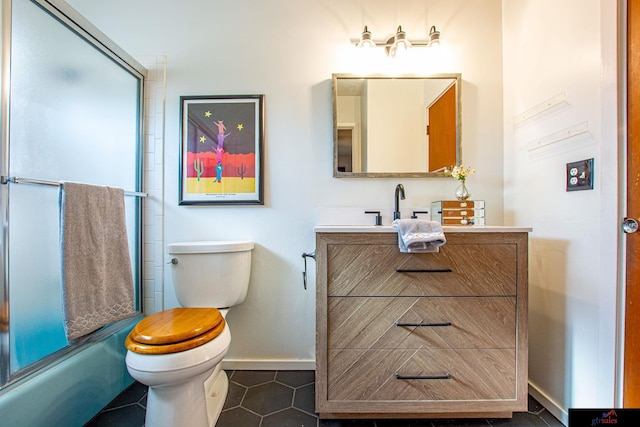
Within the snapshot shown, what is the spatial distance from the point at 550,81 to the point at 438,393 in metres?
1.53

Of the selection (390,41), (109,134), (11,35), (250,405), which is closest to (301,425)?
(250,405)

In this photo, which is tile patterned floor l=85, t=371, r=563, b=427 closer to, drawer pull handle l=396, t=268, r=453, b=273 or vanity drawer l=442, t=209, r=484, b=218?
drawer pull handle l=396, t=268, r=453, b=273

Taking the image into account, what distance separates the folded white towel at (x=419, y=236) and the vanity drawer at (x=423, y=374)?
442mm

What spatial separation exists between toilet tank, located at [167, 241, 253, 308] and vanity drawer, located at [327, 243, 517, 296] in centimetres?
58

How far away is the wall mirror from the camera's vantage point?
4.92 ft

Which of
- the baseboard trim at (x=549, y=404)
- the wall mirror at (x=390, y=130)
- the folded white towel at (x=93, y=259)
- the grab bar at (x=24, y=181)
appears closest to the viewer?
the grab bar at (x=24, y=181)

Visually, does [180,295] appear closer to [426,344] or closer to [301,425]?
[301,425]

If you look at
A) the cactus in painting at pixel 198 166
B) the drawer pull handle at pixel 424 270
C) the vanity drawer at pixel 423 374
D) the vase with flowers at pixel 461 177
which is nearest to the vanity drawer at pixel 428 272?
the drawer pull handle at pixel 424 270

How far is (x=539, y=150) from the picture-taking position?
1.27 meters

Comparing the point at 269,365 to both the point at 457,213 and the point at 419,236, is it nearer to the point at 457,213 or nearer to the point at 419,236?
the point at 419,236

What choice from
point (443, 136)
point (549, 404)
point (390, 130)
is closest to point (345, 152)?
point (390, 130)

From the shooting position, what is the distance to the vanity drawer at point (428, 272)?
106 cm

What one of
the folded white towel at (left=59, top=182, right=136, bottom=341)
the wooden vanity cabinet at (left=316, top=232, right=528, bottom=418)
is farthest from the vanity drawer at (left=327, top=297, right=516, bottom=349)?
the folded white towel at (left=59, top=182, right=136, bottom=341)

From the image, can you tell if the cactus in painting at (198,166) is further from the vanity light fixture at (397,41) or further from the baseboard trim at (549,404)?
the baseboard trim at (549,404)
